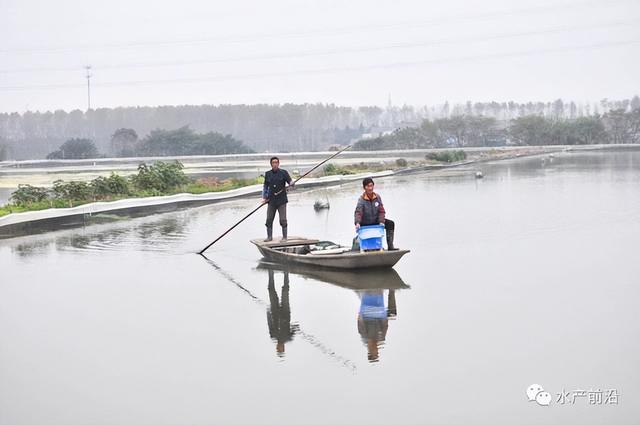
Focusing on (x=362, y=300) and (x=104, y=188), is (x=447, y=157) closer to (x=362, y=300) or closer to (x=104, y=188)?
(x=104, y=188)

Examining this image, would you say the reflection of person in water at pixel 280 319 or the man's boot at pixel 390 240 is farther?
the man's boot at pixel 390 240

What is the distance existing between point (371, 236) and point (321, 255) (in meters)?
0.81

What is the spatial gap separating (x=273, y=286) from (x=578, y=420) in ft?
19.5

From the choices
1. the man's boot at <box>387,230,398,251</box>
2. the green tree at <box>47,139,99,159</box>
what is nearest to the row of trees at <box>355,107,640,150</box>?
the green tree at <box>47,139,99,159</box>

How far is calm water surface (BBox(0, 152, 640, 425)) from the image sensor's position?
6551 millimetres

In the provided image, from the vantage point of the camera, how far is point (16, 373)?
299 inches

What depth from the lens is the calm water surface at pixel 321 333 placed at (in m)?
6.55

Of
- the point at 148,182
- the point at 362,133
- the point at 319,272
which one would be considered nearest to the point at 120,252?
the point at 319,272

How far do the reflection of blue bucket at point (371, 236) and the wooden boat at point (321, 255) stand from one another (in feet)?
0.50

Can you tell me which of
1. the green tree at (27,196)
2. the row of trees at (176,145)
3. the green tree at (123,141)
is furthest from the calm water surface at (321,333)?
the green tree at (123,141)

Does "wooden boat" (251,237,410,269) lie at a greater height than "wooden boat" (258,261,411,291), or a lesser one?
greater

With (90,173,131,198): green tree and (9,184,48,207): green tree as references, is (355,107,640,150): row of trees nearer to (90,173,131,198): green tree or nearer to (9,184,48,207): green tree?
(90,173,131,198): green tree

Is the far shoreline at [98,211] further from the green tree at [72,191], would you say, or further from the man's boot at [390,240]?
the man's boot at [390,240]

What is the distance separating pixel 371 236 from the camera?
11875 mm
